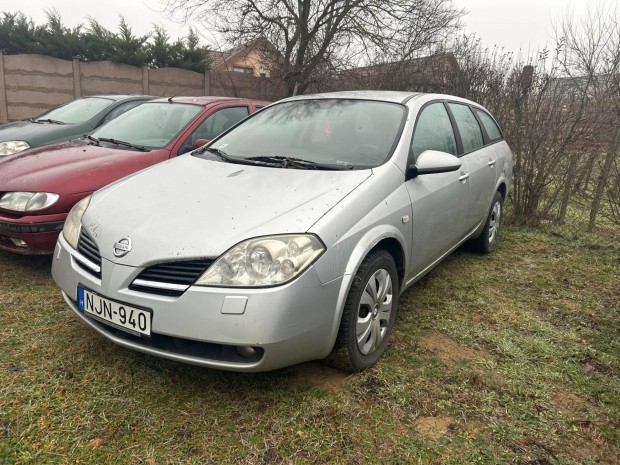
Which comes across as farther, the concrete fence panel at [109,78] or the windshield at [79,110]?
the concrete fence panel at [109,78]

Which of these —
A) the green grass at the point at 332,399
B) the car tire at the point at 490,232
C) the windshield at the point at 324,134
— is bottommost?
the green grass at the point at 332,399

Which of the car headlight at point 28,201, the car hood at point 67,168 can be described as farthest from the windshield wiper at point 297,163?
the car headlight at point 28,201

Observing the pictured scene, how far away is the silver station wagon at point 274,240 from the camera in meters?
2.03

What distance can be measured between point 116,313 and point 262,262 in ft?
→ 2.46

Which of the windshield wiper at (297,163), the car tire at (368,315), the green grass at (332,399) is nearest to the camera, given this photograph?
the green grass at (332,399)

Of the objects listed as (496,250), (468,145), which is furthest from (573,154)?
(468,145)

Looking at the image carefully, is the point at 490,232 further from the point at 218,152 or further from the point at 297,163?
the point at 218,152

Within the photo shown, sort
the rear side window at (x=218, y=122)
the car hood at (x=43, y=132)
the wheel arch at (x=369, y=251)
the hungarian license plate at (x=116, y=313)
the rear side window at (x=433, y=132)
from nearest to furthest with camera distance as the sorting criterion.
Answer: the hungarian license plate at (x=116, y=313) → the wheel arch at (x=369, y=251) → the rear side window at (x=433, y=132) → the rear side window at (x=218, y=122) → the car hood at (x=43, y=132)

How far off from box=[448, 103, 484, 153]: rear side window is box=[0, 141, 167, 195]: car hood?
2.70 metres

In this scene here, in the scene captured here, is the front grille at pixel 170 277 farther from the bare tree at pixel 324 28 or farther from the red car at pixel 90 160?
the bare tree at pixel 324 28

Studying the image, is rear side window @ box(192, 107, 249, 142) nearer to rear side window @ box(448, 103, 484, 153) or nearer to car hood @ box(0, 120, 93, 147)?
car hood @ box(0, 120, 93, 147)

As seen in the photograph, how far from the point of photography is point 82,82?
12562mm

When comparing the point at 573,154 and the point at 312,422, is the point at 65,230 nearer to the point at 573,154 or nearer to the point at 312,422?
the point at 312,422

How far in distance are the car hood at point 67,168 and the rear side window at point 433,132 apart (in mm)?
2352
